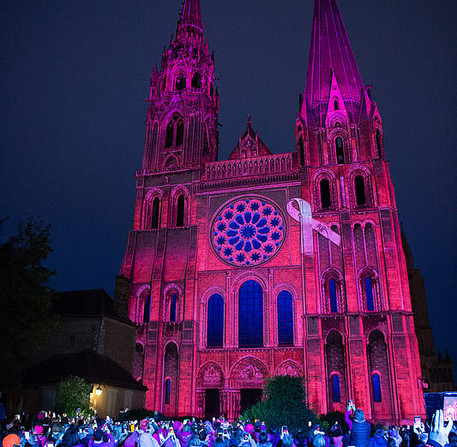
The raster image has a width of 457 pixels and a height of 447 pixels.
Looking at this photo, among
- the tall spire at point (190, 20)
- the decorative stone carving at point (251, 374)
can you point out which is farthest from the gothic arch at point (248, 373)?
the tall spire at point (190, 20)

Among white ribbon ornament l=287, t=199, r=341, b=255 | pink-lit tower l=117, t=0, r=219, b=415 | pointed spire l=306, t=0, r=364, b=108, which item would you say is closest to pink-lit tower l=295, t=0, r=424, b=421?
pointed spire l=306, t=0, r=364, b=108

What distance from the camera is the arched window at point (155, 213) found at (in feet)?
135

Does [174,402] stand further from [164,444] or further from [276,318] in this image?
[164,444]

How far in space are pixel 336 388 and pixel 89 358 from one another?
53.5ft

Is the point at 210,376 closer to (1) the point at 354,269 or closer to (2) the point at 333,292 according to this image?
(2) the point at 333,292

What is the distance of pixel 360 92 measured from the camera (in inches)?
1651

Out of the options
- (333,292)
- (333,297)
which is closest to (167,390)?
(333,297)

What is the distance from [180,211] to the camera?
41219 millimetres

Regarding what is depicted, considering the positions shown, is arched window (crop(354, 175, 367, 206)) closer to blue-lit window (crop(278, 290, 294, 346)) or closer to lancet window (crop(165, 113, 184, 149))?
blue-lit window (crop(278, 290, 294, 346))

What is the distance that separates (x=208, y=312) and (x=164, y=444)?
26.1 meters

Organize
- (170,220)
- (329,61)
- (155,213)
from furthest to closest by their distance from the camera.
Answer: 1. (329,61)
2. (155,213)
3. (170,220)

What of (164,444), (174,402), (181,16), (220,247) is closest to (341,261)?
(220,247)

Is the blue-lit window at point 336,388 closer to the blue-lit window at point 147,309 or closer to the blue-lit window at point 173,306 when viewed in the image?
the blue-lit window at point 173,306

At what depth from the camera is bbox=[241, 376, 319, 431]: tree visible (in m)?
17.1
